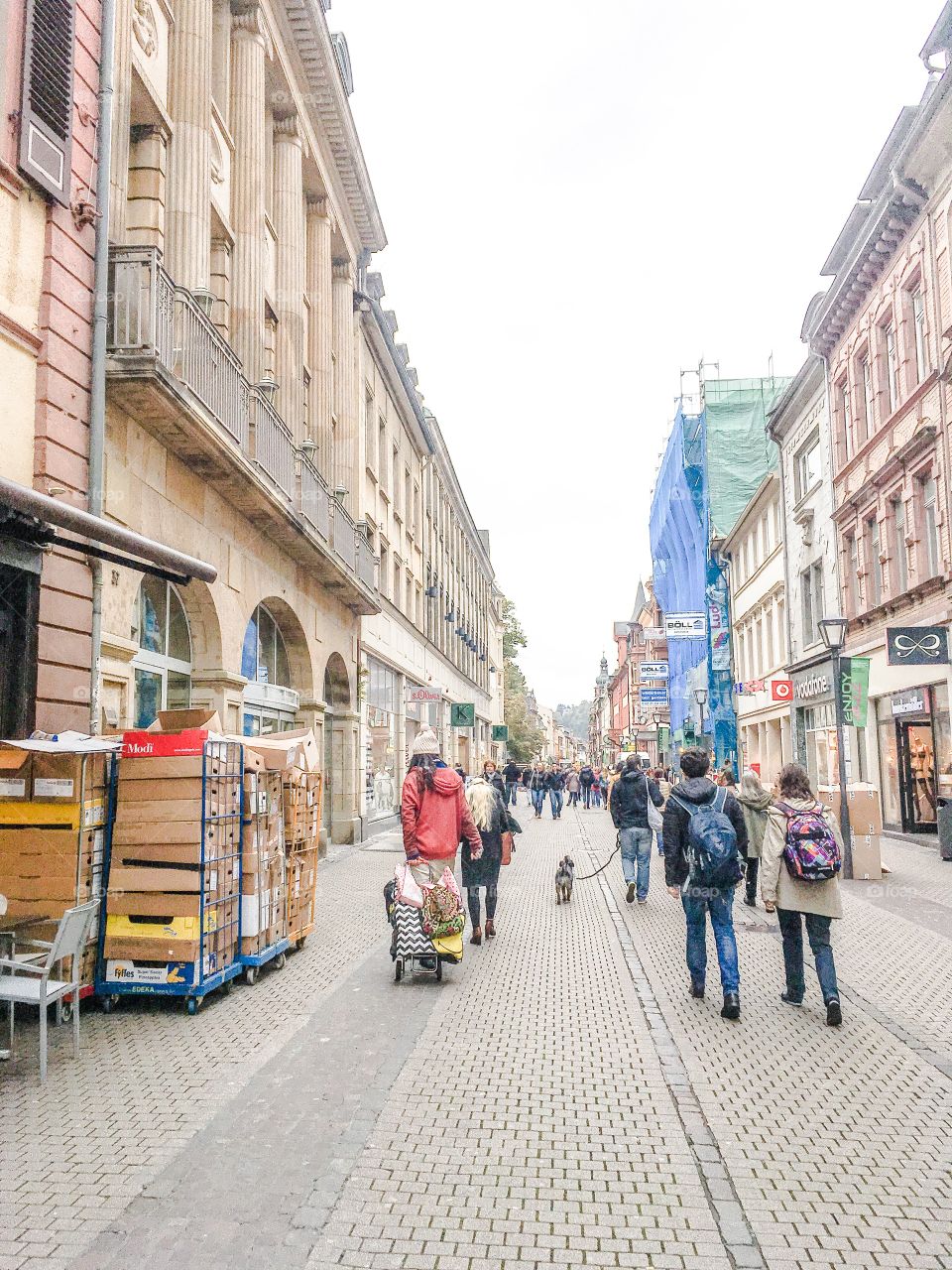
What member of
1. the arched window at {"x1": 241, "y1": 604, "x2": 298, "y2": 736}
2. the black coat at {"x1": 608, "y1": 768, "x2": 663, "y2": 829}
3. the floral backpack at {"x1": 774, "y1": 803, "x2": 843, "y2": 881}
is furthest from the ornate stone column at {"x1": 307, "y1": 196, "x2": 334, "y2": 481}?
the floral backpack at {"x1": 774, "y1": 803, "x2": 843, "y2": 881}

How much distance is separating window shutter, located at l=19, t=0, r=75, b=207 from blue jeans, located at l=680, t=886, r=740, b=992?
8.04m

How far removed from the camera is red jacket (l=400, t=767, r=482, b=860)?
8.35 meters

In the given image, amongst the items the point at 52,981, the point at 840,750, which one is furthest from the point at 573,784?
the point at 52,981

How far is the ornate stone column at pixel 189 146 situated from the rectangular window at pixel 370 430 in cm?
1218

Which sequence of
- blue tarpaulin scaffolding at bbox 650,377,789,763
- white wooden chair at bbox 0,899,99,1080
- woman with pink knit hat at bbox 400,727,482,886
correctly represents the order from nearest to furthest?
white wooden chair at bbox 0,899,99,1080, woman with pink knit hat at bbox 400,727,482,886, blue tarpaulin scaffolding at bbox 650,377,789,763

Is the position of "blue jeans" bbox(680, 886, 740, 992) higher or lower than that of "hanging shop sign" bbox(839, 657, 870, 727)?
lower

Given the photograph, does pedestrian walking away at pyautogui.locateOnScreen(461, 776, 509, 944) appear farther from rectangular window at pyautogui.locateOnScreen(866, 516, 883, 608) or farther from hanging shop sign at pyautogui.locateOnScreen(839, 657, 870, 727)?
rectangular window at pyautogui.locateOnScreen(866, 516, 883, 608)

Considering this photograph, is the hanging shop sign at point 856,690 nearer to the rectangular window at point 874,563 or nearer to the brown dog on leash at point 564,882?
the brown dog on leash at point 564,882

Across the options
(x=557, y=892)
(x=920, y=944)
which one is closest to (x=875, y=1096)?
(x=920, y=944)

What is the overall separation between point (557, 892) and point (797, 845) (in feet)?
20.2

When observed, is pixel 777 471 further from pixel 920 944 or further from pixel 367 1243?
pixel 367 1243

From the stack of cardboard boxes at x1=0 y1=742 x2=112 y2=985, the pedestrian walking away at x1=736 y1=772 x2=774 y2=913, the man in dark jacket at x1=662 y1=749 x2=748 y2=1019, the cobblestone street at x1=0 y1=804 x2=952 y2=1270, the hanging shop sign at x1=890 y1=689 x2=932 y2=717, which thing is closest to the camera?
the cobblestone street at x1=0 y1=804 x2=952 y2=1270

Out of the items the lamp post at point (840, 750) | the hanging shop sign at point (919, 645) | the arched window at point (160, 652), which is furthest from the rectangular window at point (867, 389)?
the arched window at point (160, 652)

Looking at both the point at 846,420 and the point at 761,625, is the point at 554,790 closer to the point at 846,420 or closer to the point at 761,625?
the point at 761,625
